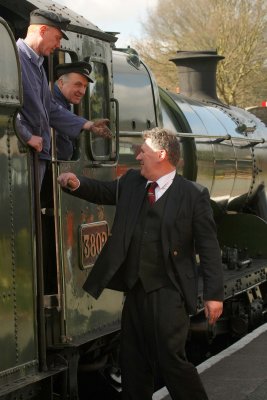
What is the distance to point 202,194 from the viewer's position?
510 centimetres

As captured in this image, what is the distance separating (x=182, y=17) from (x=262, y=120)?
28.8 meters

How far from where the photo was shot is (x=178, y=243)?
499 cm

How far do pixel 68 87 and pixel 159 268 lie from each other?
53.1 inches

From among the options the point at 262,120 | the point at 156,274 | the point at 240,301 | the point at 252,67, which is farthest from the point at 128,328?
the point at 252,67

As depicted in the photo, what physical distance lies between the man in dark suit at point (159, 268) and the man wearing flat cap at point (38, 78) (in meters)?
0.29

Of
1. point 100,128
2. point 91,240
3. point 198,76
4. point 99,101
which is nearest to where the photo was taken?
point 100,128

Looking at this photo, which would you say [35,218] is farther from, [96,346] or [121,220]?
[96,346]

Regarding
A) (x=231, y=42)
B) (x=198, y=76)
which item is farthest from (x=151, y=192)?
(x=231, y=42)

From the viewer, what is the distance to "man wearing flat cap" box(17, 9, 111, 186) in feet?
16.4

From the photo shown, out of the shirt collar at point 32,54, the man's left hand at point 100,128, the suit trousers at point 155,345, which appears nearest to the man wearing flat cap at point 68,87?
the man's left hand at point 100,128

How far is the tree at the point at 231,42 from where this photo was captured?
38875 mm

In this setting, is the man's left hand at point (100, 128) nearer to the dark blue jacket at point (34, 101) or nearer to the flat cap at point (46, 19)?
the dark blue jacket at point (34, 101)

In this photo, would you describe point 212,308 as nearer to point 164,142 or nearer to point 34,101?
point 164,142

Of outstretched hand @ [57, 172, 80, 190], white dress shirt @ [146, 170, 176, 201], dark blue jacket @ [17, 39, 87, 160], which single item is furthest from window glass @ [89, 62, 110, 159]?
white dress shirt @ [146, 170, 176, 201]
